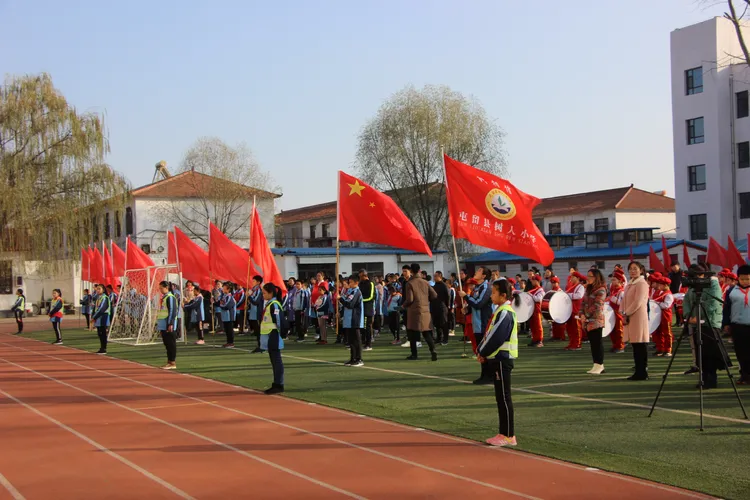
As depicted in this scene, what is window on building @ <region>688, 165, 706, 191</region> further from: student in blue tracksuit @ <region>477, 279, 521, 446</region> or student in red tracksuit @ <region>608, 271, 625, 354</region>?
student in blue tracksuit @ <region>477, 279, 521, 446</region>

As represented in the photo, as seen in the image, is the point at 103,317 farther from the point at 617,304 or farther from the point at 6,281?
the point at 6,281

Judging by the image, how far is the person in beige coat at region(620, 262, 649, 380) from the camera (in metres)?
12.4

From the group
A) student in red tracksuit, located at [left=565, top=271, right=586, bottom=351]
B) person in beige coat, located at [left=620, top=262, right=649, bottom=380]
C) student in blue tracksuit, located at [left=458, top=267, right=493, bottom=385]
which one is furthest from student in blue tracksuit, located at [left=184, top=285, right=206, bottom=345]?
person in beige coat, located at [left=620, top=262, right=649, bottom=380]

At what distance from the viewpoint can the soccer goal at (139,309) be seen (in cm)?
2458

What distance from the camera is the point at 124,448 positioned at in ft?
28.4

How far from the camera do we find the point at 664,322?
1603cm

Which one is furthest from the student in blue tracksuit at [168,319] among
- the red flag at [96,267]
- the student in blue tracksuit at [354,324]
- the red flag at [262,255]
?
the red flag at [96,267]

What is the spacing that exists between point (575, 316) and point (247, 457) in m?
11.6

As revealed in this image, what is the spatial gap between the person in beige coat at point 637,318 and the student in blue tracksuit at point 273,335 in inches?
216

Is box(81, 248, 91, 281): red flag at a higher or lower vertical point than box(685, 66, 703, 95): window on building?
lower

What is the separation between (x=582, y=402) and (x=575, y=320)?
7667mm

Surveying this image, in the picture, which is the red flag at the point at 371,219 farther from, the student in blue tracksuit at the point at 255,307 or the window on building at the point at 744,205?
the window on building at the point at 744,205

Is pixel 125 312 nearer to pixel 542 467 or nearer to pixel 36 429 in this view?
pixel 36 429

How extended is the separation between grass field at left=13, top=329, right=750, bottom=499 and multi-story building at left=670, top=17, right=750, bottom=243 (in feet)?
107
